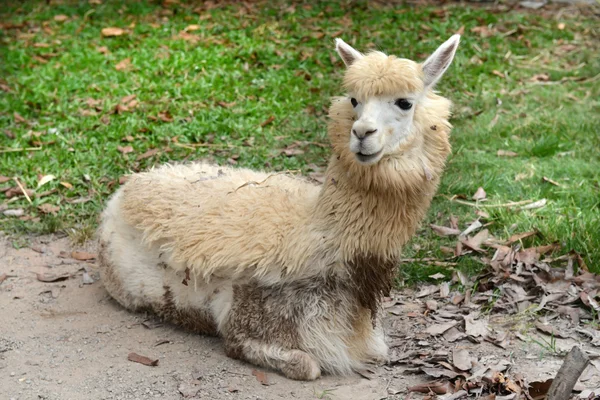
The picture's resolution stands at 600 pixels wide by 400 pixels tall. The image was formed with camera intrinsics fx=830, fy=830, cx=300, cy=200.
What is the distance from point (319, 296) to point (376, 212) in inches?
24.8

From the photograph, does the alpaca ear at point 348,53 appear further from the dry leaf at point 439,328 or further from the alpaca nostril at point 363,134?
the dry leaf at point 439,328

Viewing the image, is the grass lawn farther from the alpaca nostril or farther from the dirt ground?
the alpaca nostril

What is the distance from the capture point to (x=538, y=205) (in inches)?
271

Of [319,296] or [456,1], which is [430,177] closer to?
[319,296]

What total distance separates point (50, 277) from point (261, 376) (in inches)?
87.3

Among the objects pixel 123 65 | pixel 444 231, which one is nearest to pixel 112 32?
pixel 123 65

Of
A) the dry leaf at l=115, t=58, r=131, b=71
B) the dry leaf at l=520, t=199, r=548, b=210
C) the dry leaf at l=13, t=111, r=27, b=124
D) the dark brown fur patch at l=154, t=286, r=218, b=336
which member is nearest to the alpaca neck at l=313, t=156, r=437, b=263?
the dark brown fur patch at l=154, t=286, r=218, b=336

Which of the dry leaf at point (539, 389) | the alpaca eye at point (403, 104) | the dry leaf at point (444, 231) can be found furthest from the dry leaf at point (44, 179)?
the dry leaf at point (539, 389)

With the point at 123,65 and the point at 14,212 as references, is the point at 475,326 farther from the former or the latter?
the point at 123,65

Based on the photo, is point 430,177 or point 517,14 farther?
A: point 517,14

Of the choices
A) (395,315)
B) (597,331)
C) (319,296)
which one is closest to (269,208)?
(319,296)

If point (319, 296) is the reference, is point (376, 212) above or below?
above

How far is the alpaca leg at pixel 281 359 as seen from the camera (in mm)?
4832

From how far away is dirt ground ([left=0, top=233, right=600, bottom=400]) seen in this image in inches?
186
